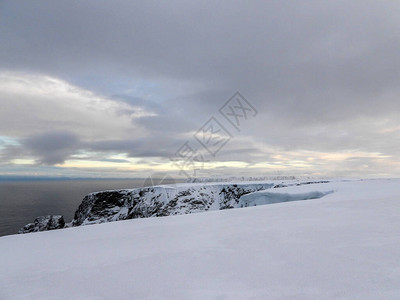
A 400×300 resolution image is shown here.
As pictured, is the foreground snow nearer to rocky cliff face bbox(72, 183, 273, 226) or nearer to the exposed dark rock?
the exposed dark rock

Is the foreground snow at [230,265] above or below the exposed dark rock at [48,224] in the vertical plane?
above

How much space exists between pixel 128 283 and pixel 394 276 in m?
2.51

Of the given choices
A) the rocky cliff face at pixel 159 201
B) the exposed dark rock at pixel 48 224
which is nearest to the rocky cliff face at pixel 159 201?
the rocky cliff face at pixel 159 201

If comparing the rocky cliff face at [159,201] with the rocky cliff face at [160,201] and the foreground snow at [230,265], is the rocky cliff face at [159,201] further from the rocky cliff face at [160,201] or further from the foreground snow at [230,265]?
the foreground snow at [230,265]

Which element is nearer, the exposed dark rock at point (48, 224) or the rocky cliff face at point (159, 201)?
the exposed dark rock at point (48, 224)

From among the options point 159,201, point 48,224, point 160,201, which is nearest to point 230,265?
point 48,224

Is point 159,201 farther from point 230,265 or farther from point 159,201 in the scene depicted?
point 230,265

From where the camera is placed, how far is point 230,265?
247cm

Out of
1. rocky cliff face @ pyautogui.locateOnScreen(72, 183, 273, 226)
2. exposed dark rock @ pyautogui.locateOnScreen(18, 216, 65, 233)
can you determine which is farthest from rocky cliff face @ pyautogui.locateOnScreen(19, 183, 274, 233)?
exposed dark rock @ pyautogui.locateOnScreen(18, 216, 65, 233)

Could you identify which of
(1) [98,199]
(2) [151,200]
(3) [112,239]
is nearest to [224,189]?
(2) [151,200]

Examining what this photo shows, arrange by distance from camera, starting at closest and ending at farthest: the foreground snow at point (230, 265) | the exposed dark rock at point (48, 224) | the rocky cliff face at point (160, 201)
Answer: the foreground snow at point (230, 265), the exposed dark rock at point (48, 224), the rocky cliff face at point (160, 201)

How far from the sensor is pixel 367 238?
2.98 m

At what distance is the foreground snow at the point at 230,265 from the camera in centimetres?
190

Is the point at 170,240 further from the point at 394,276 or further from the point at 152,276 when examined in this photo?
the point at 394,276
